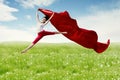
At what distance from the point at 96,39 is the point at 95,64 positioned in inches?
789

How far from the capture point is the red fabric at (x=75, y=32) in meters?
2.62

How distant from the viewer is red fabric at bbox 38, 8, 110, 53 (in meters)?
2.62

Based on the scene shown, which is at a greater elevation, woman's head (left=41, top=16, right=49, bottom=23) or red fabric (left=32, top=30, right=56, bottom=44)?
woman's head (left=41, top=16, right=49, bottom=23)

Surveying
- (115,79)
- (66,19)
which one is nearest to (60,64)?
(115,79)

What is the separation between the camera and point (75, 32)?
2635 millimetres

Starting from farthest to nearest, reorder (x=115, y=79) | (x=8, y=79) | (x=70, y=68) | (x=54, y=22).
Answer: (x=70, y=68) → (x=8, y=79) → (x=115, y=79) → (x=54, y=22)

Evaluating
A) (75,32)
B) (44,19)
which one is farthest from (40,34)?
(75,32)

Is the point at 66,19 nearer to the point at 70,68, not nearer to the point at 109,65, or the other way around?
the point at 70,68

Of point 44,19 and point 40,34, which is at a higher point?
point 44,19

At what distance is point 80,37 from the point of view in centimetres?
263

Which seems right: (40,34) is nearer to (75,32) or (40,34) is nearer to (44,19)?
(44,19)

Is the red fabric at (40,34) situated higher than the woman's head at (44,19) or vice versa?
the woman's head at (44,19)

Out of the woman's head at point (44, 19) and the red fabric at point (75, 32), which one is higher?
the woman's head at point (44, 19)

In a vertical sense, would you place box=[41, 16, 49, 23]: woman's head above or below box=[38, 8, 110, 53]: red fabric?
above
